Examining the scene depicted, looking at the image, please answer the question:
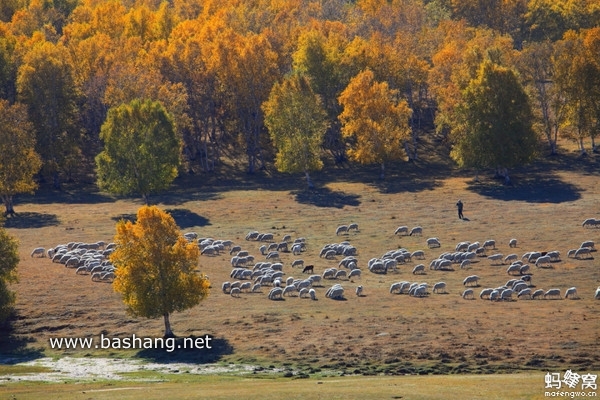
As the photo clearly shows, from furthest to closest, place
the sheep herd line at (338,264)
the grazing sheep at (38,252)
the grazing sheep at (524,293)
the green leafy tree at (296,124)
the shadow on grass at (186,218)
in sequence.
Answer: the green leafy tree at (296,124), the shadow on grass at (186,218), the grazing sheep at (38,252), the sheep herd line at (338,264), the grazing sheep at (524,293)

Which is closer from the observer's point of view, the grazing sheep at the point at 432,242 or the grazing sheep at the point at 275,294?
the grazing sheep at the point at 275,294

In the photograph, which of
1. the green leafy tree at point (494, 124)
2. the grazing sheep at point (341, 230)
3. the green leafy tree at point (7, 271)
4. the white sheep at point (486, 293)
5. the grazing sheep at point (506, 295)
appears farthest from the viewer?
the green leafy tree at point (494, 124)

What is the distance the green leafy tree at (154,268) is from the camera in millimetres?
78500

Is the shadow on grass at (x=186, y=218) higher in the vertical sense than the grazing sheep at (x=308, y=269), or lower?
higher

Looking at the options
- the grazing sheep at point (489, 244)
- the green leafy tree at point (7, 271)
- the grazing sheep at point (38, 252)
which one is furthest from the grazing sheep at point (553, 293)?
the grazing sheep at point (38, 252)

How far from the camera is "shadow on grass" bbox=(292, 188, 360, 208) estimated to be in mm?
124938

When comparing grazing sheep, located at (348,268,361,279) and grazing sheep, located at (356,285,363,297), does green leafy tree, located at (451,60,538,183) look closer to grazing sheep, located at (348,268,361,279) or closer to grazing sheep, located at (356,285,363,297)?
grazing sheep, located at (348,268,361,279)

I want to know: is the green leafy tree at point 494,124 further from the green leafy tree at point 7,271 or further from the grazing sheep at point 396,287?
the green leafy tree at point 7,271

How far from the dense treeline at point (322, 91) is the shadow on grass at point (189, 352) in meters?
60.2

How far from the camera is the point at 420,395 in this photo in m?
57.6

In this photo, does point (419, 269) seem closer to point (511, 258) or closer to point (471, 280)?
point (471, 280)

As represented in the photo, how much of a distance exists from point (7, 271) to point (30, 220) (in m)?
37.6

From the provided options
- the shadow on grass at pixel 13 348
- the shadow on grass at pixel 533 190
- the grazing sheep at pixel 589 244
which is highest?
the shadow on grass at pixel 533 190

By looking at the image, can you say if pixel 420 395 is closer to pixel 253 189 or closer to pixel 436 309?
pixel 436 309
